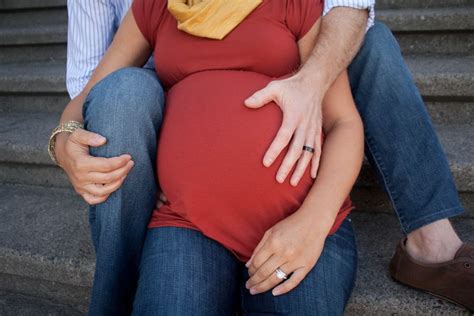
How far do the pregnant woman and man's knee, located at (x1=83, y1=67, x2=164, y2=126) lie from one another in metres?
0.06

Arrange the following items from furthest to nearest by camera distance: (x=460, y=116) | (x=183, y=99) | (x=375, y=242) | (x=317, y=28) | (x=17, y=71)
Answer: (x=17, y=71) < (x=460, y=116) < (x=375, y=242) < (x=317, y=28) < (x=183, y=99)

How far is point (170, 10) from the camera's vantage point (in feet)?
3.94

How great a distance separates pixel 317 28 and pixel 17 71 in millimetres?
Result: 1822

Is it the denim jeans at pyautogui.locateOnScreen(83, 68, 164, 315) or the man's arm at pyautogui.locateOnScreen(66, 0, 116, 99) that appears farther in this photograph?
the man's arm at pyautogui.locateOnScreen(66, 0, 116, 99)

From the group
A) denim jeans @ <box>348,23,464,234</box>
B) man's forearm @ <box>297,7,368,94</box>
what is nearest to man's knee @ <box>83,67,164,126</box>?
man's forearm @ <box>297,7,368,94</box>

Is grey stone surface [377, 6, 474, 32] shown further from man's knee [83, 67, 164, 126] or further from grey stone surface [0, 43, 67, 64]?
grey stone surface [0, 43, 67, 64]

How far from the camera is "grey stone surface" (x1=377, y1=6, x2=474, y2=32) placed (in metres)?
1.97

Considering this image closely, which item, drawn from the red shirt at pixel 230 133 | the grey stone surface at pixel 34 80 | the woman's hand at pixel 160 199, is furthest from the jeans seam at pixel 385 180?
the grey stone surface at pixel 34 80

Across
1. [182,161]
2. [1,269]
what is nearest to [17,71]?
[1,269]

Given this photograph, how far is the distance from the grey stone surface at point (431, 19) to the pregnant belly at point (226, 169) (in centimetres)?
125

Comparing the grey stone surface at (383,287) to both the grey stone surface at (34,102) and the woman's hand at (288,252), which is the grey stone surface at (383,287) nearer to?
the woman's hand at (288,252)

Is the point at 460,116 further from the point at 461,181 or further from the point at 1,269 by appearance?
the point at 1,269

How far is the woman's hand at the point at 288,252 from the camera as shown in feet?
3.21

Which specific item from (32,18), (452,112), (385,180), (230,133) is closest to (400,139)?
(385,180)
